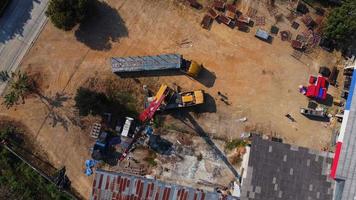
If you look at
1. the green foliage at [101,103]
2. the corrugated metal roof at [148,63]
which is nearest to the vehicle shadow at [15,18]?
the green foliage at [101,103]

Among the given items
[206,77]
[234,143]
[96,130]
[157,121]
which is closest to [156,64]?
[206,77]

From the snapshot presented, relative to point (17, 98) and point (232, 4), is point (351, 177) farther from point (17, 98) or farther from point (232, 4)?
point (17, 98)

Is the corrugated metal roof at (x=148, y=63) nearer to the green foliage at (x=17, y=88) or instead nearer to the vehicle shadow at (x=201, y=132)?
the vehicle shadow at (x=201, y=132)

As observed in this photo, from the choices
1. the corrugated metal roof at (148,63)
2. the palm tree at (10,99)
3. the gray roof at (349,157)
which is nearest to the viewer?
the gray roof at (349,157)

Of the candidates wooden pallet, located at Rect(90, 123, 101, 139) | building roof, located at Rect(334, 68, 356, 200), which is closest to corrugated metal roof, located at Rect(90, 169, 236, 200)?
wooden pallet, located at Rect(90, 123, 101, 139)

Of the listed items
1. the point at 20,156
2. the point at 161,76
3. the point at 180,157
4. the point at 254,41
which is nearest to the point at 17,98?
the point at 20,156
